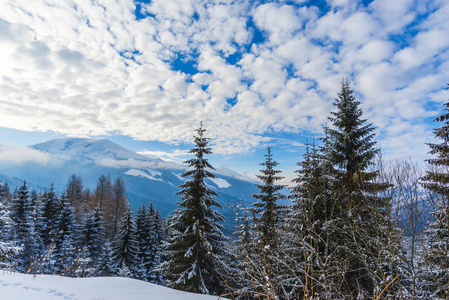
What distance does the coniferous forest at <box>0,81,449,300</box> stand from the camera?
15.9 ft

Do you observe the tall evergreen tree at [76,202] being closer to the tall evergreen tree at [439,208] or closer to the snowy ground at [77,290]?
the snowy ground at [77,290]

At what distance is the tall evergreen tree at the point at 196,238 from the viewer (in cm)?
1137

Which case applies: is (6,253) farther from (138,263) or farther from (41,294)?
(138,263)

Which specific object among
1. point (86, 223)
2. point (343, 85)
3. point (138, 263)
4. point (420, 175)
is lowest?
point (138, 263)

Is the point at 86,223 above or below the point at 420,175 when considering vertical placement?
below

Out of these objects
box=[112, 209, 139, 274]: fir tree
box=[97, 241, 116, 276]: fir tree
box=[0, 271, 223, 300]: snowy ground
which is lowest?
box=[97, 241, 116, 276]: fir tree

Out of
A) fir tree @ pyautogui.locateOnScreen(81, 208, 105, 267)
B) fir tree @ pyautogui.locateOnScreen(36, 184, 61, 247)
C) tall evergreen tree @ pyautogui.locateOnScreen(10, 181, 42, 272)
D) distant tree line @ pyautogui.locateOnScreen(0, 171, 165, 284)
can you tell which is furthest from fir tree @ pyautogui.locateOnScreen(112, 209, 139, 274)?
fir tree @ pyautogui.locateOnScreen(36, 184, 61, 247)

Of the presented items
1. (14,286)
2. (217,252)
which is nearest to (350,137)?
(217,252)

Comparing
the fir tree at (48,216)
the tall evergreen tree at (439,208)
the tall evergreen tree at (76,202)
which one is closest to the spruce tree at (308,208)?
the tall evergreen tree at (439,208)

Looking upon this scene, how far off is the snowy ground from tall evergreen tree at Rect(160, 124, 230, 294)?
6.29 m

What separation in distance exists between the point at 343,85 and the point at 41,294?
13600 mm

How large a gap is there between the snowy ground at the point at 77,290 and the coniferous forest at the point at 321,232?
0.58 metres

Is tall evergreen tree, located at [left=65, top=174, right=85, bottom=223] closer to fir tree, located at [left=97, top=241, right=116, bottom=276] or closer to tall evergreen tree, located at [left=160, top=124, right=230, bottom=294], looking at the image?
fir tree, located at [left=97, top=241, right=116, bottom=276]

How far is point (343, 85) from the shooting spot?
35.3 feet
